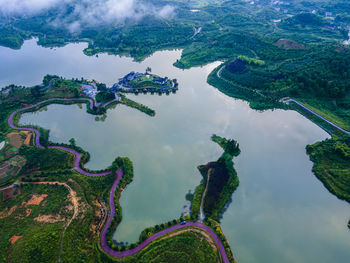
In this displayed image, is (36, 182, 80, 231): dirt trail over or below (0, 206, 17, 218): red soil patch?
over

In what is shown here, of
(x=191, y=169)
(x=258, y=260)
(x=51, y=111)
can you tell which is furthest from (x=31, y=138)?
(x=258, y=260)

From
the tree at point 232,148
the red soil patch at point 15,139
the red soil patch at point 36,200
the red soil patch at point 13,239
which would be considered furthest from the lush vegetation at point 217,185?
the red soil patch at point 15,139

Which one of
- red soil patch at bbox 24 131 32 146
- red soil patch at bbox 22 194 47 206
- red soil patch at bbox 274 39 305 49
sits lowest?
red soil patch at bbox 22 194 47 206

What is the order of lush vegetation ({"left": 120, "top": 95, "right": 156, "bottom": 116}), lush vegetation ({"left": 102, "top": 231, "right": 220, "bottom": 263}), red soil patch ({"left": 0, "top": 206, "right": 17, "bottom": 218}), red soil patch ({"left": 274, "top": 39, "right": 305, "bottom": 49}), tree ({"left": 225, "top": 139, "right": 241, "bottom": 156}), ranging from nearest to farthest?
lush vegetation ({"left": 102, "top": 231, "right": 220, "bottom": 263})
red soil patch ({"left": 0, "top": 206, "right": 17, "bottom": 218})
tree ({"left": 225, "top": 139, "right": 241, "bottom": 156})
lush vegetation ({"left": 120, "top": 95, "right": 156, "bottom": 116})
red soil patch ({"left": 274, "top": 39, "right": 305, "bottom": 49})

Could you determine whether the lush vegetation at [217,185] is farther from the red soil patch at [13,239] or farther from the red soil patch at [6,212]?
the red soil patch at [6,212]

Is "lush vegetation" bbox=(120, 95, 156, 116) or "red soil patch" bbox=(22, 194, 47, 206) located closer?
"red soil patch" bbox=(22, 194, 47, 206)

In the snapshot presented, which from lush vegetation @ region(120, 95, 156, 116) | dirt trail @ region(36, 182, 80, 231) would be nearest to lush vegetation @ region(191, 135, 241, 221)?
dirt trail @ region(36, 182, 80, 231)

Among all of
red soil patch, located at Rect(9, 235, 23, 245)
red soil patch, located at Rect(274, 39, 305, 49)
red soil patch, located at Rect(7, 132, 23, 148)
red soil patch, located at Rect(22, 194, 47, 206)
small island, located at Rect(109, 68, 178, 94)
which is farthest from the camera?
red soil patch, located at Rect(274, 39, 305, 49)

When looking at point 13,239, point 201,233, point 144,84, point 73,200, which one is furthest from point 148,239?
point 144,84

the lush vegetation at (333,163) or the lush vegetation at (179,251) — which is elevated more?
the lush vegetation at (333,163)

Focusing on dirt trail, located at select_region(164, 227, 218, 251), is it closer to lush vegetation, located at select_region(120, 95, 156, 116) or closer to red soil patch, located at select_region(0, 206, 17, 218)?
red soil patch, located at select_region(0, 206, 17, 218)

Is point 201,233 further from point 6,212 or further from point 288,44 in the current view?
point 288,44

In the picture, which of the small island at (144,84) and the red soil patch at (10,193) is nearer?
the red soil patch at (10,193)
